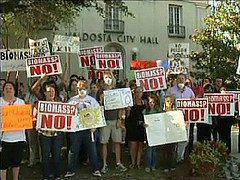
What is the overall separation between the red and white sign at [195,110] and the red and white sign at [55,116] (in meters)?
2.30

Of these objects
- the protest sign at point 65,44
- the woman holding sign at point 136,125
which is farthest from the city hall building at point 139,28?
the woman holding sign at point 136,125

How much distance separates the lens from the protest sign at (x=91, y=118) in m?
7.03

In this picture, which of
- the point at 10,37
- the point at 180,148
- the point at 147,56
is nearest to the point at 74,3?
the point at 180,148

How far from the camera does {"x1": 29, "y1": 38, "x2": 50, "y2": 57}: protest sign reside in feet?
27.8

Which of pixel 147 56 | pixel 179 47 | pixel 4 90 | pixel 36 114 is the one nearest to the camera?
pixel 4 90

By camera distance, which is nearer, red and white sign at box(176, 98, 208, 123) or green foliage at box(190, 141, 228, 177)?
green foliage at box(190, 141, 228, 177)

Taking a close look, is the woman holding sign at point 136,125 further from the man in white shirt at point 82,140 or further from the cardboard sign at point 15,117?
the cardboard sign at point 15,117

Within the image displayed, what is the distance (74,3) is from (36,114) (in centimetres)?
361

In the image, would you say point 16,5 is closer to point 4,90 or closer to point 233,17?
point 4,90

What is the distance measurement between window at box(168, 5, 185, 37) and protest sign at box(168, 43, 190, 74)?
44.9ft

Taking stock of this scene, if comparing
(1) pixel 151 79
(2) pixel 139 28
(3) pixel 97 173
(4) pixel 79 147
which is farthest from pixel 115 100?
(2) pixel 139 28

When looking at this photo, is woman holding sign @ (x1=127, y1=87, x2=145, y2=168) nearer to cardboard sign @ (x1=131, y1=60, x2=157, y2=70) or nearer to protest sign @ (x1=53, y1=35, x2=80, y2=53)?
protest sign @ (x1=53, y1=35, x2=80, y2=53)

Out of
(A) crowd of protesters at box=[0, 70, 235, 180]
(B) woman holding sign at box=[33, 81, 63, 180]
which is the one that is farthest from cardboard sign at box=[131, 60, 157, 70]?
(B) woman holding sign at box=[33, 81, 63, 180]

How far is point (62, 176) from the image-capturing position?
7133 millimetres
